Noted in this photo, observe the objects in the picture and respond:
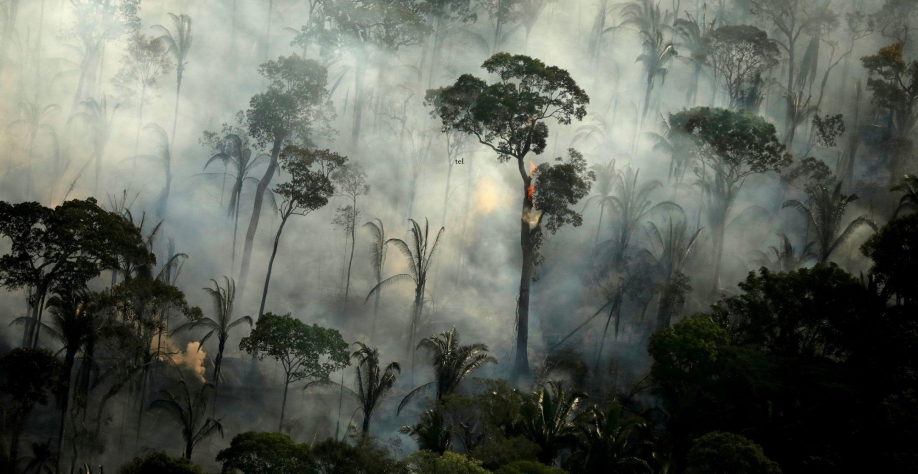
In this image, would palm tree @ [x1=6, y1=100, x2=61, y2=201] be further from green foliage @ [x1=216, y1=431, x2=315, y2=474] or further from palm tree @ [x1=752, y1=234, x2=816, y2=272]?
palm tree @ [x1=752, y1=234, x2=816, y2=272]

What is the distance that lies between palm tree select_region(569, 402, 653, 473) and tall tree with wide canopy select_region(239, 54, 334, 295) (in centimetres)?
2806

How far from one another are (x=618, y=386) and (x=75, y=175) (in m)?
42.6

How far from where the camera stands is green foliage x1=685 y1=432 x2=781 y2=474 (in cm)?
2825

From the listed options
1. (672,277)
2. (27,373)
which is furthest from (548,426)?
(672,277)

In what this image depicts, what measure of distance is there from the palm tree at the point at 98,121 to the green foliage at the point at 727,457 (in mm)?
50091

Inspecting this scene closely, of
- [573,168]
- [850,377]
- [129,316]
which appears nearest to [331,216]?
[573,168]

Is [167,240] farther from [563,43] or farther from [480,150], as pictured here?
[563,43]

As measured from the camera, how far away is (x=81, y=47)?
2837 inches

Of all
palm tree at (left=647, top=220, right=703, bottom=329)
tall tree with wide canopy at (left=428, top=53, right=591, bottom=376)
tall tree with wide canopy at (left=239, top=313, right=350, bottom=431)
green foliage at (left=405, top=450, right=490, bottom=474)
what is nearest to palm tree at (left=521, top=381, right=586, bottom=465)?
green foliage at (left=405, top=450, right=490, bottom=474)

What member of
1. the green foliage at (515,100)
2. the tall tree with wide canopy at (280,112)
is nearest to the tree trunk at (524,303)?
the green foliage at (515,100)

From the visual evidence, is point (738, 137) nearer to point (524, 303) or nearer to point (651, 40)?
point (524, 303)

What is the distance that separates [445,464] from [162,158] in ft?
149

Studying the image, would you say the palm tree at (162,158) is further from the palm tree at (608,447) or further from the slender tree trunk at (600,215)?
the palm tree at (608,447)

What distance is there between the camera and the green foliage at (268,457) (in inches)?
1026
